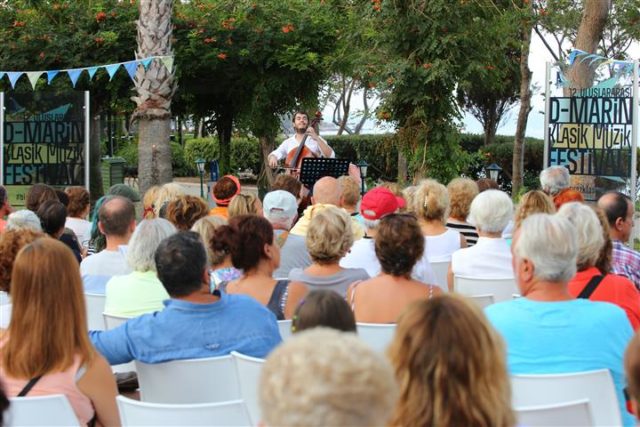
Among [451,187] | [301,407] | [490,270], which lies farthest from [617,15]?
[301,407]

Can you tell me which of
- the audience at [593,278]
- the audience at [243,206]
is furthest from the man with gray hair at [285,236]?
the audience at [593,278]

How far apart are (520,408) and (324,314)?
68cm

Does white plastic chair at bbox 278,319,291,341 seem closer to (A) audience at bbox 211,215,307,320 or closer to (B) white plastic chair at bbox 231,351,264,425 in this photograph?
(A) audience at bbox 211,215,307,320

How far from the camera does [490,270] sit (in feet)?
19.1

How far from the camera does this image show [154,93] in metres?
13.1

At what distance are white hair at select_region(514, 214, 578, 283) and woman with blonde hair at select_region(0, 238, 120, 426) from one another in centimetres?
171

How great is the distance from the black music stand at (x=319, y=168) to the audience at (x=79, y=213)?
3105mm

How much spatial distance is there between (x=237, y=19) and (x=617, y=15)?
44.6 feet

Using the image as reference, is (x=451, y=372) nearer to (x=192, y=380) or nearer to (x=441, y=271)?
(x=192, y=380)

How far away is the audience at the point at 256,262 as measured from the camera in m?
4.75

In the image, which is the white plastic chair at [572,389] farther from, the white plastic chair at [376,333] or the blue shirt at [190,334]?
the blue shirt at [190,334]

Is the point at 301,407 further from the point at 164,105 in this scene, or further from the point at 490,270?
the point at 164,105

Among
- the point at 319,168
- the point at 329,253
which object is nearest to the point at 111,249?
the point at 329,253

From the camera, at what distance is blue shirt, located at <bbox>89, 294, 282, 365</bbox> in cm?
375
